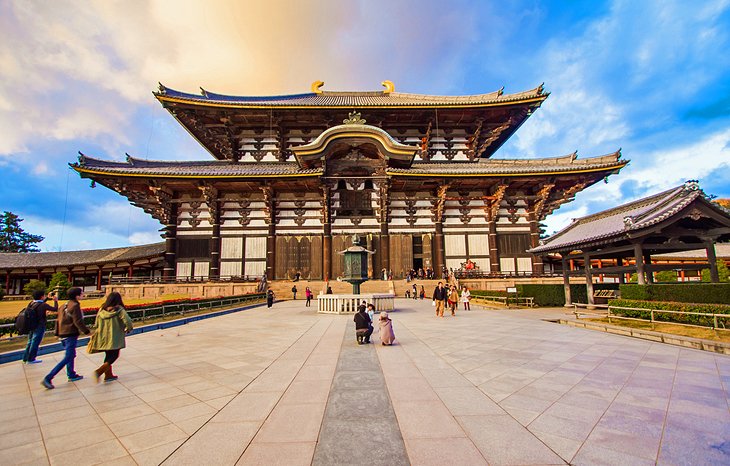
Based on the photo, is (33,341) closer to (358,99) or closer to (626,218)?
(626,218)

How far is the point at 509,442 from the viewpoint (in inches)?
130

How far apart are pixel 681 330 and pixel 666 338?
45.3 inches

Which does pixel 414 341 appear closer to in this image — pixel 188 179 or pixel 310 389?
pixel 310 389

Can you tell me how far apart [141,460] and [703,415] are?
6.37 m

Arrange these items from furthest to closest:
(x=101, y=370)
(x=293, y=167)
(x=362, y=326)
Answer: (x=293, y=167), (x=362, y=326), (x=101, y=370)

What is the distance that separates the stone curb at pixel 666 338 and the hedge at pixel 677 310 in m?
1.49

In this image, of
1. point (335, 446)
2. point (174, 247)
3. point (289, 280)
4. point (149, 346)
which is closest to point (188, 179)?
point (174, 247)

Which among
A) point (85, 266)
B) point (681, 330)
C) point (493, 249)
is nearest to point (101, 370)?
point (681, 330)

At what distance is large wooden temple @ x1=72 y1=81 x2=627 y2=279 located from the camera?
965 inches

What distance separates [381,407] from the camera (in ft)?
13.9

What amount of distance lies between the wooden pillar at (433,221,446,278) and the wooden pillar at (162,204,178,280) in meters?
20.8

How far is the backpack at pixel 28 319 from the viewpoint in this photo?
6266 mm

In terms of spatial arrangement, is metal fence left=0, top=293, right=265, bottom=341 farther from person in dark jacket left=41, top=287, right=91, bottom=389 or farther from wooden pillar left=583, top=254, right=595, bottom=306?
wooden pillar left=583, top=254, right=595, bottom=306

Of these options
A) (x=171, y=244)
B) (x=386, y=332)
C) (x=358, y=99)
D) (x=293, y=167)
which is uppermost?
(x=358, y=99)
